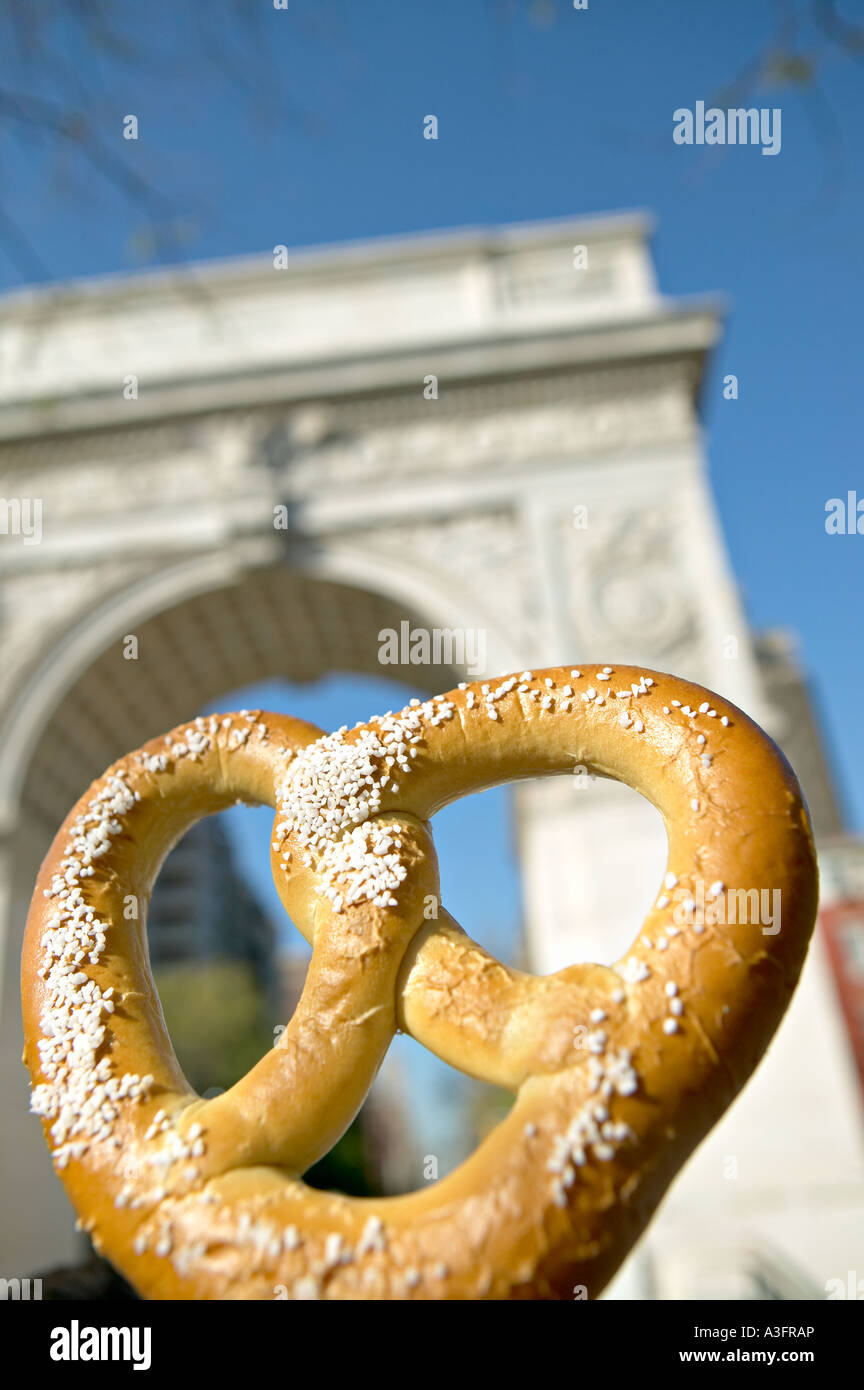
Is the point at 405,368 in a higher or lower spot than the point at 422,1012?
higher

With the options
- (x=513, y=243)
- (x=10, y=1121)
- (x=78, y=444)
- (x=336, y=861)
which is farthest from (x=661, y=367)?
(x=336, y=861)

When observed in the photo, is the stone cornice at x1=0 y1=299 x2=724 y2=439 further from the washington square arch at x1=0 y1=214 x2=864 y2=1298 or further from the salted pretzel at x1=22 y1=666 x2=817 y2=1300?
the salted pretzel at x1=22 y1=666 x2=817 y2=1300

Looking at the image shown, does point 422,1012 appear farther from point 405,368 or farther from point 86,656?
point 405,368

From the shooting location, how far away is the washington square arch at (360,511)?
7.31 m

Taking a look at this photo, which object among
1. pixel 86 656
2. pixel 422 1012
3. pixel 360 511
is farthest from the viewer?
pixel 360 511

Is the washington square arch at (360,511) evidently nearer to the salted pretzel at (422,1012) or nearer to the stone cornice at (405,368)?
the stone cornice at (405,368)

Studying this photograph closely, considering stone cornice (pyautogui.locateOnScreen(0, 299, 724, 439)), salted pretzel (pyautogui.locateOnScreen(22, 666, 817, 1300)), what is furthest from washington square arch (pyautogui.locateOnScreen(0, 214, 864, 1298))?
salted pretzel (pyautogui.locateOnScreen(22, 666, 817, 1300))

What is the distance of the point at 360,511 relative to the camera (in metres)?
8.11

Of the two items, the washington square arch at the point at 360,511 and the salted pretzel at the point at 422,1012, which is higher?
the washington square arch at the point at 360,511

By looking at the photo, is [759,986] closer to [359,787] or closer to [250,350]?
[359,787]

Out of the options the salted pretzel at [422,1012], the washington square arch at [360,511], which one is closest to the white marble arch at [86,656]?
the washington square arch at [360,511]

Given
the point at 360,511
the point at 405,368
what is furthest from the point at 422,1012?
the point at 405,368

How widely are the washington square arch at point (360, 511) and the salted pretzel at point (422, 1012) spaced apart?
234 inches

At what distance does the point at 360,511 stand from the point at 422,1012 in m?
7.39
